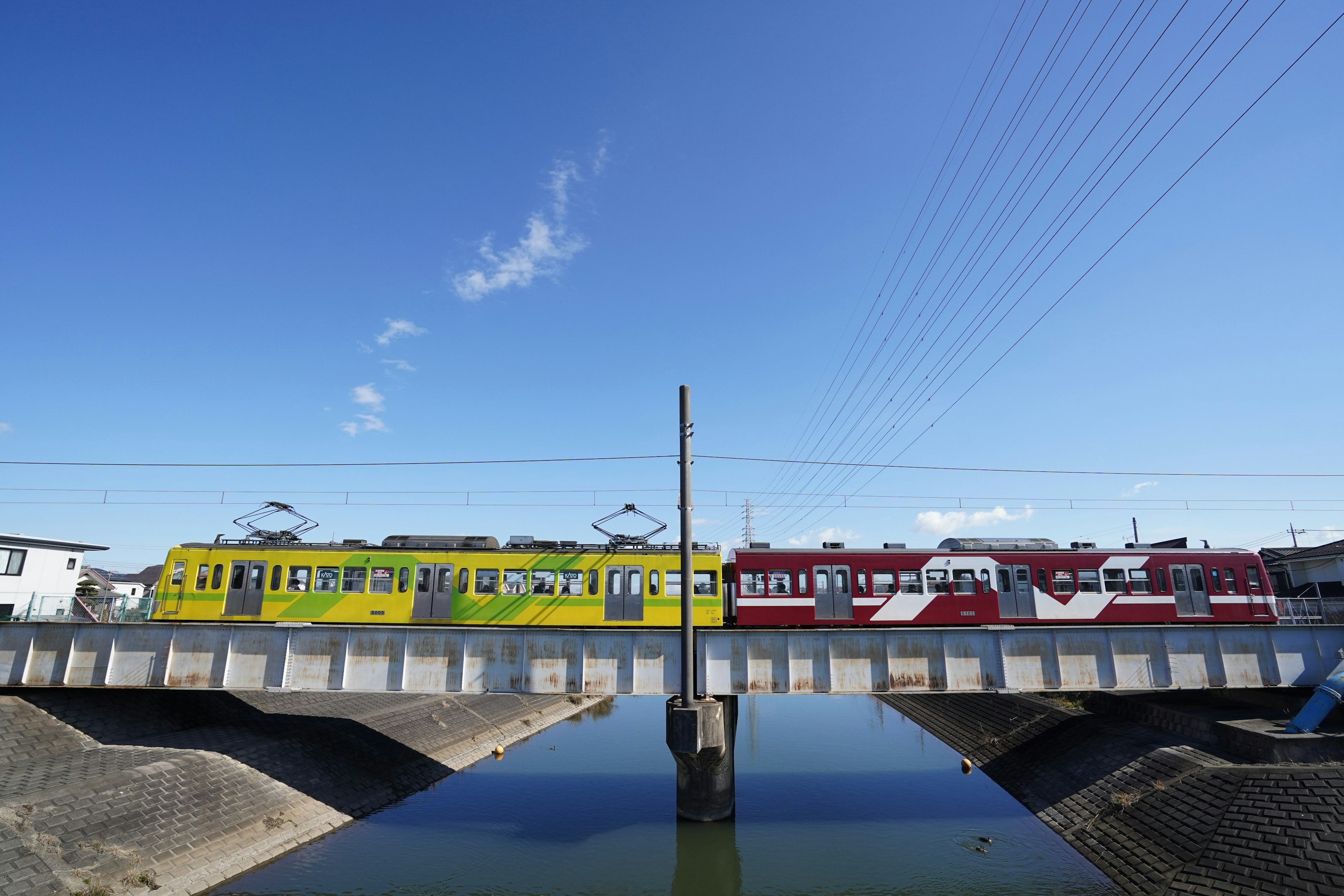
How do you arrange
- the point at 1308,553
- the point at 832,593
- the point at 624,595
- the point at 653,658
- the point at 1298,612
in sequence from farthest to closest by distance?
the point at 1308,553 → the point at 1298,612 → the point at 832,593 → the point at 624,595 → the point at 653,658

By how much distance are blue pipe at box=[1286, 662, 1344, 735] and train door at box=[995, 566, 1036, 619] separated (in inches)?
329

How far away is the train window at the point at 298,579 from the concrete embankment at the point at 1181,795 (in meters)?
25.2

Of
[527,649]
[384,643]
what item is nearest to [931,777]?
[527,649]

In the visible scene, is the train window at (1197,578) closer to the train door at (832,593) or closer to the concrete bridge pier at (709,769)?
the train door at (832,593)

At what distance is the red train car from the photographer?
88.8 feet

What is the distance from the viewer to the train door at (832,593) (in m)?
27.0

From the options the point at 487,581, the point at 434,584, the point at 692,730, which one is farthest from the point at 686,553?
the point at 434,584

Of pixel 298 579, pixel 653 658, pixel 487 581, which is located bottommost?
pixel 653 658

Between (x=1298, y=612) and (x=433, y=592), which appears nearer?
(x=433, y=592)

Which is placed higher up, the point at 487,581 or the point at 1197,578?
the point at 1197,578

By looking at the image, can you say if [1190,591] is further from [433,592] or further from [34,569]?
[34,569]

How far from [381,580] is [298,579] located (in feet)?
11.6

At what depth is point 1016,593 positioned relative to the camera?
27.8 meters

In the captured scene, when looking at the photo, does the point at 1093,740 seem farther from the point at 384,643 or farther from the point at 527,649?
the point at 384,643
